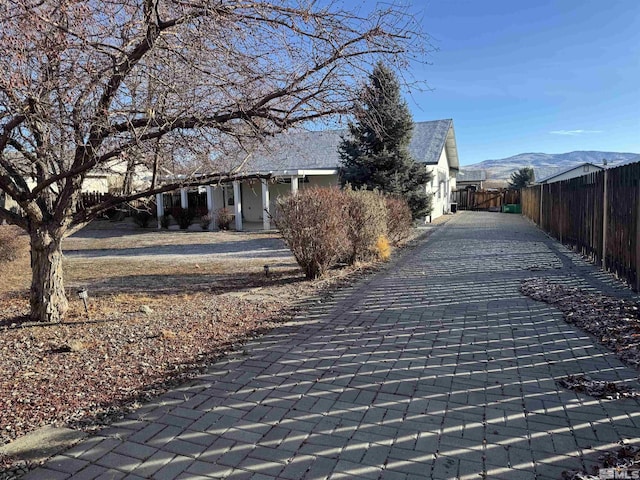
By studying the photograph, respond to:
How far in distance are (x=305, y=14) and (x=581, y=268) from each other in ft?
26.5

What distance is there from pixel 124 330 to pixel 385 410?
3.49 metres

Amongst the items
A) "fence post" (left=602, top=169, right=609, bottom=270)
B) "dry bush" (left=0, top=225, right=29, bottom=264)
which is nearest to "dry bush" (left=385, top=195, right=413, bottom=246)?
"fence post" (left=602, top=169, right=609, bottom=270)

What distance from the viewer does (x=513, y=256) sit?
11211mm

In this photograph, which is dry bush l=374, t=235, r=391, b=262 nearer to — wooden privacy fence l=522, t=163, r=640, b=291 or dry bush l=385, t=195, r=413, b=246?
dry bush l=385, t=195, r=413, b=246

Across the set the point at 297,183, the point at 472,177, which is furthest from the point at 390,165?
the point at 472,177

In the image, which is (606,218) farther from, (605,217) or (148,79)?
(148,79)

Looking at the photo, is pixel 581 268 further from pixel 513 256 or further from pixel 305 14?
pixel 305 14

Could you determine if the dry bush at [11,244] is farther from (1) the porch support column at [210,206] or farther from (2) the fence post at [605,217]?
(1) the porch support column at [210,206]

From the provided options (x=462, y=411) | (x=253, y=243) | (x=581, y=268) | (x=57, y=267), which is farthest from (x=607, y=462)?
(x=253, y=243)

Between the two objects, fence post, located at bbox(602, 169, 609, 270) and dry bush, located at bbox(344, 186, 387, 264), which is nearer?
fence post, located at bbox(602, 169, 609, 270)

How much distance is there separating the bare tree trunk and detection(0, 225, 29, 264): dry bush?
4860 millimetres

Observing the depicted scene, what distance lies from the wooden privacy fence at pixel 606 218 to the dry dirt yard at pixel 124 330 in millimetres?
4741

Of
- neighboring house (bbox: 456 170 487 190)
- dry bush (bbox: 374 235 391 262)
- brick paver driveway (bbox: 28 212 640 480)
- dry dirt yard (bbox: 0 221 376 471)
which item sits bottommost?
brick paver driveway (bbox: 28 212 640 480)

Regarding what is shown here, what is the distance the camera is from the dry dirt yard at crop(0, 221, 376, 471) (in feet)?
11.6
